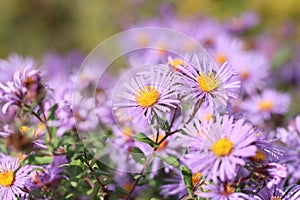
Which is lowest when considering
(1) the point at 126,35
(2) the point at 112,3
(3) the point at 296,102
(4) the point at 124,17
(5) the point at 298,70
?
(3) the point at 296,102

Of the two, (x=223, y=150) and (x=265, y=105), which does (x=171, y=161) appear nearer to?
(x=223, y=150)

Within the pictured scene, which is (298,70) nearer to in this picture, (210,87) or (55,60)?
(55,60)

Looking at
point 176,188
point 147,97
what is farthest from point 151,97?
point 176,188

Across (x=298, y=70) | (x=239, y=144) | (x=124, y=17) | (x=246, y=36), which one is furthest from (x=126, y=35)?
(x=239, y=144)

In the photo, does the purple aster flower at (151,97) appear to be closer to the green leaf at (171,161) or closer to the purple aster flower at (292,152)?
the green leaf at (171,161)

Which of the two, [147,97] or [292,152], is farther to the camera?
[292,152]
